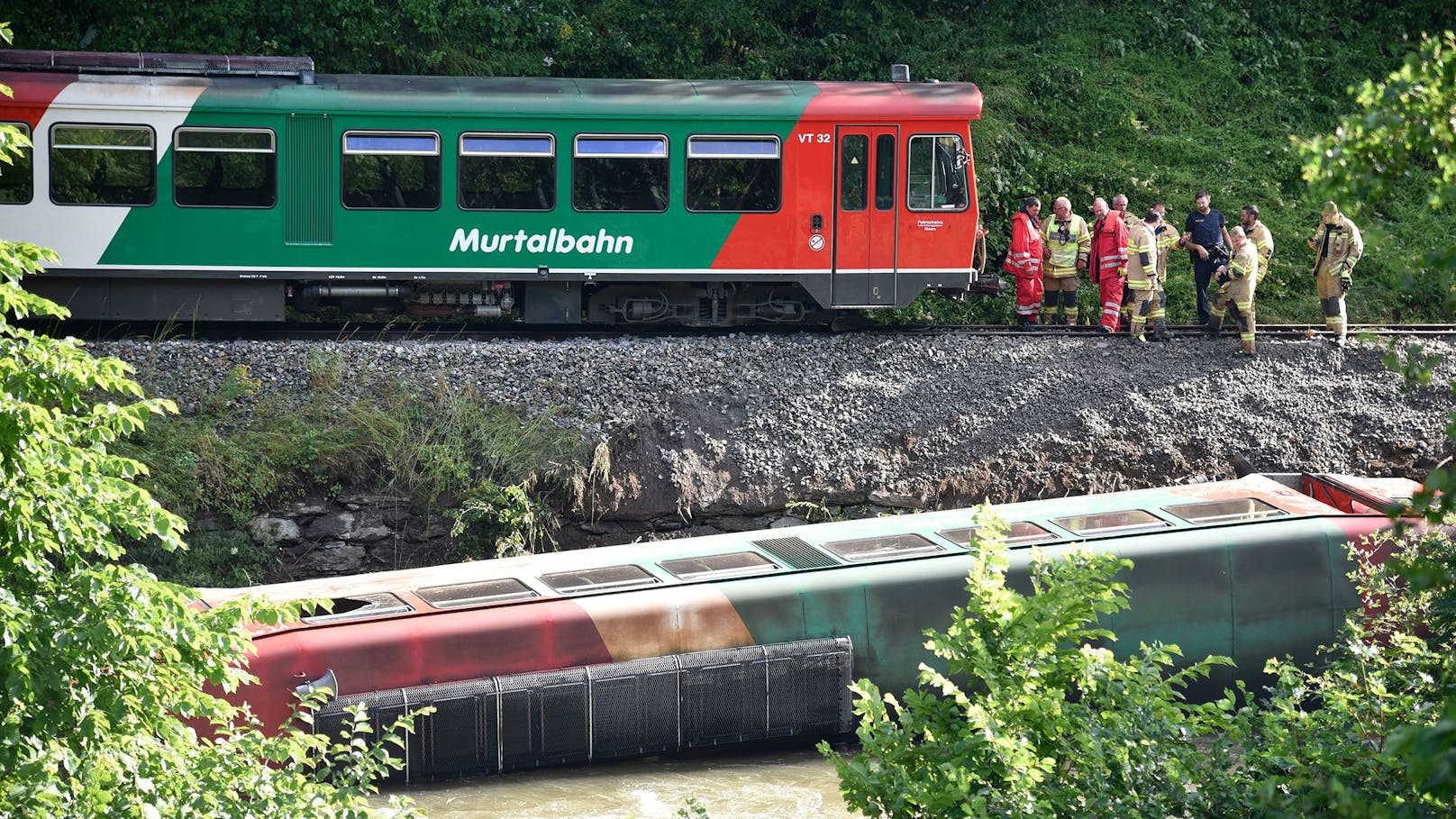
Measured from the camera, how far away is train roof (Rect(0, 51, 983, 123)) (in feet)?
49.0

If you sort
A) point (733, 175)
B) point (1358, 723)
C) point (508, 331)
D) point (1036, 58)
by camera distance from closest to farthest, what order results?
point (1358, 723) < point (733, 175) < point (508, 331) < point (1036, 58)

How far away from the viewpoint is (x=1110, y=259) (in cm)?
1630

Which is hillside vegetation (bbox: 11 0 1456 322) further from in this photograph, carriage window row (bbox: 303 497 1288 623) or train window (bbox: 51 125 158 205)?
carriage window row (bbox: 303 497 1288 623)

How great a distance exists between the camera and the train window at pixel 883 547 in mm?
10797

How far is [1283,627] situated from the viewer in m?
11.0

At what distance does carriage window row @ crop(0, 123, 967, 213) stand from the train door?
0.04 meters

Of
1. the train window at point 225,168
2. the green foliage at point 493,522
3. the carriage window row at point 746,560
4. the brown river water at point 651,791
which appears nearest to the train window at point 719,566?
the carriage window row at point 746,560

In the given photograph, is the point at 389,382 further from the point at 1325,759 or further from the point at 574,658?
the point at 1325,759

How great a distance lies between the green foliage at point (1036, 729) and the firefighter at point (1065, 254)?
1132 centimetres

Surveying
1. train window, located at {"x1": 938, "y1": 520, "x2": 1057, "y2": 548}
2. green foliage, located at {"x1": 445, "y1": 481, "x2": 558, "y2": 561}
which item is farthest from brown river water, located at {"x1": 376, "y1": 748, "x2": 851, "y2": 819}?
green foliage, located at {"x1": 445, "y1": 481, "x2": 558, "y2": 561}

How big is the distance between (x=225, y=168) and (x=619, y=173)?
427 cm

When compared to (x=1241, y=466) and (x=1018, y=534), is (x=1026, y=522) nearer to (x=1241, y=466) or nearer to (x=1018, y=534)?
(x=1018, y=534)

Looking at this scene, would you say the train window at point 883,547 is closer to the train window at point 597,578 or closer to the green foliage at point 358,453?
the train window at point 597,578

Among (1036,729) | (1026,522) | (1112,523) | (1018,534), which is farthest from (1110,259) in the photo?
Answer: (1036,729)
